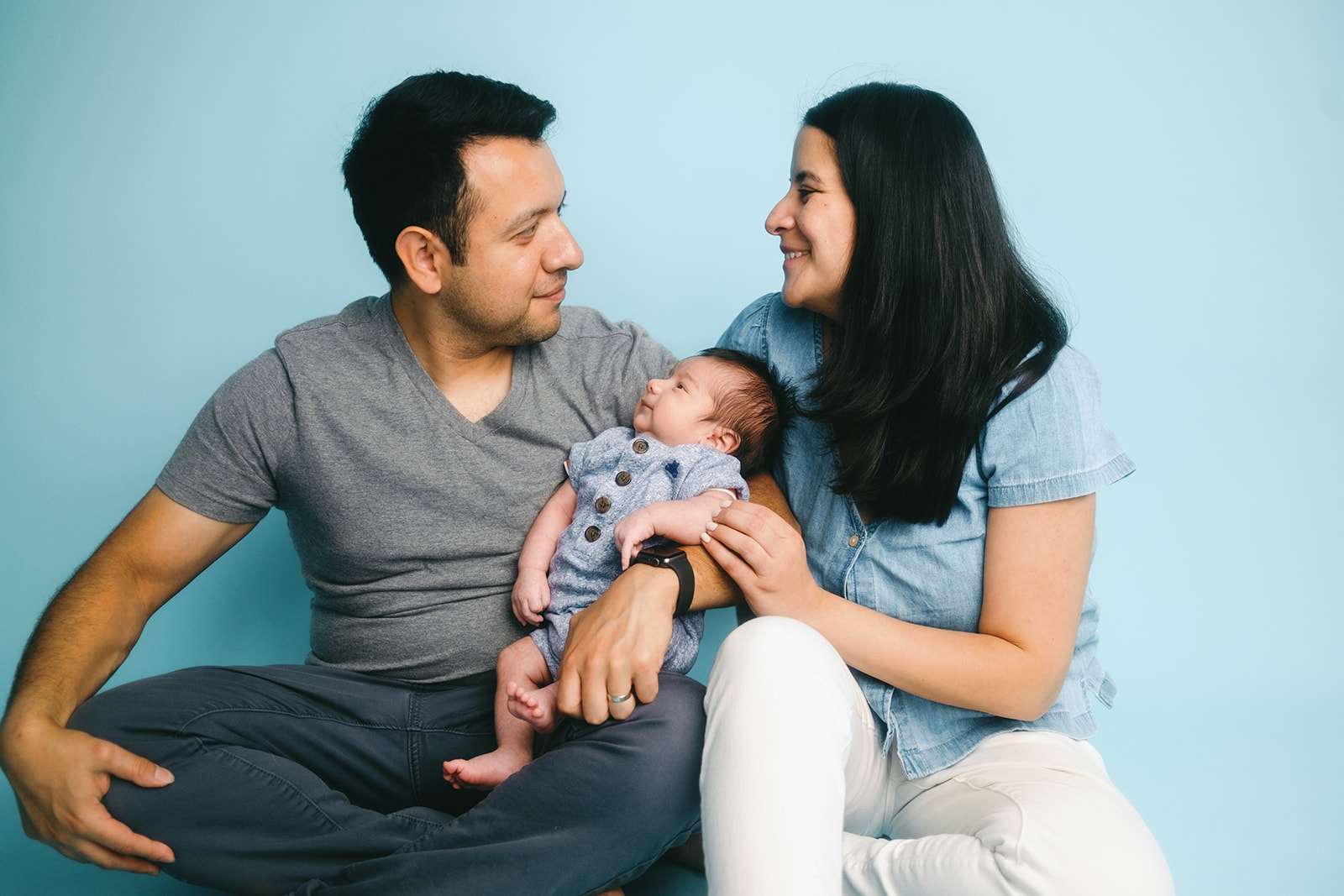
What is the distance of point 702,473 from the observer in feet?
5.87

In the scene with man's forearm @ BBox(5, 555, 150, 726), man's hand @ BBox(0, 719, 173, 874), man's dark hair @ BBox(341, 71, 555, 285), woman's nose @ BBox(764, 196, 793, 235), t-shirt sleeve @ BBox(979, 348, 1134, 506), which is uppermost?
man's dark hair @ BBox(341, 71, 555, 285)

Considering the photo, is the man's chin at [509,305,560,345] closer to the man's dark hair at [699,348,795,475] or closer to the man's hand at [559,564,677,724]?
the man's dark hair at [699,348,795,475]

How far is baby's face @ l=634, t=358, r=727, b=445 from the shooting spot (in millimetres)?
1866

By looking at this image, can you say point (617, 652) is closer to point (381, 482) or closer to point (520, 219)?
point (381, 482)

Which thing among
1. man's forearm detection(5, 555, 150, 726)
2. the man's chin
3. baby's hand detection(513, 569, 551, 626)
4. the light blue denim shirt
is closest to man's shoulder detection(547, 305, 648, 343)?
the man's chin

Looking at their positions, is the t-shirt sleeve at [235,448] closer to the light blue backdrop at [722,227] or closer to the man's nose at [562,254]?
the man's nose at [562,254]

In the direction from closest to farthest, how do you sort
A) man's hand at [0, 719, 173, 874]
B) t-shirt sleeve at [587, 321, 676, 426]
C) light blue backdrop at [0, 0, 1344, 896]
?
man's hand at [0, 719, 173, 874]
t-shirt sleeve at [587, 321, 676, 426]
light blue backdrop at [0, 0, 1344, 896]

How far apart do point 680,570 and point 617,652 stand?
0.65 feet

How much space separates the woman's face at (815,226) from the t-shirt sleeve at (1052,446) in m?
0.41

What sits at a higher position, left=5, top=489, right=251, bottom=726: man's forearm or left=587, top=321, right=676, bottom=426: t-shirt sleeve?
left=587, top=321, right=676, bottom=426: t-shirt sleeve

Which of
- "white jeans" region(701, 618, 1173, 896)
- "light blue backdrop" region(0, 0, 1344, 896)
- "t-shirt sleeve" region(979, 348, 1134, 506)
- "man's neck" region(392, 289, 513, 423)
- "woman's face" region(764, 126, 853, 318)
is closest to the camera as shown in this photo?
"white jeans" region(701, 618, 1173, 896)

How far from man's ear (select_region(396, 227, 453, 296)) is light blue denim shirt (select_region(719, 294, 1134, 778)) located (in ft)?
2.60

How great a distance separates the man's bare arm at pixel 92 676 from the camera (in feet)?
4.88

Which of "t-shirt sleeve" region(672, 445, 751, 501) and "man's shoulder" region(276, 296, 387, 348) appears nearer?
"t-shirt sleeve" region(672, 445, 751, 501)
